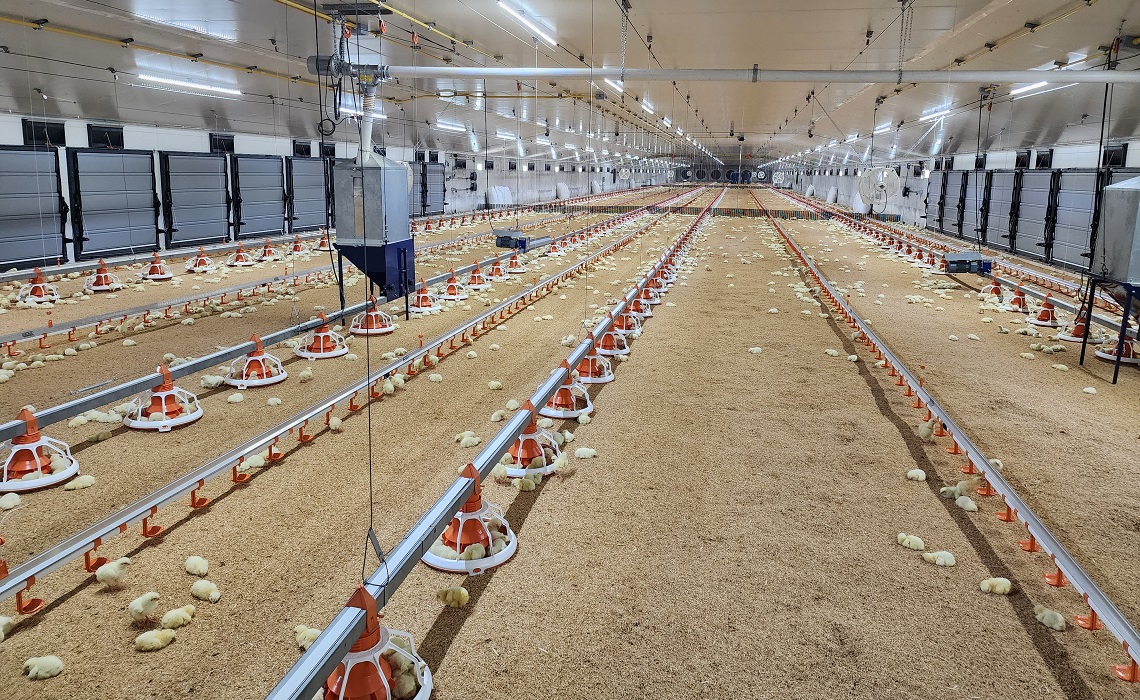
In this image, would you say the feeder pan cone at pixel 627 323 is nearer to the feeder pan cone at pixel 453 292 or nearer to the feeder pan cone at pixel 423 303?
the feeder pan cone at pixel 423 303

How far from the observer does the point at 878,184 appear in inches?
680

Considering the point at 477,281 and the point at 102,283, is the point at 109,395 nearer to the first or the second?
the point at 102,283

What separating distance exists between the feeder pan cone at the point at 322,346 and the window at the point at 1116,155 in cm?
1550

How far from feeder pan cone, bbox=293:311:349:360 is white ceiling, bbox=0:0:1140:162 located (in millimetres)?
3645

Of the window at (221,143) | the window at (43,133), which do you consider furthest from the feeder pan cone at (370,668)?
the window at (221,143)

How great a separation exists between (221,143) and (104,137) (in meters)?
4.09

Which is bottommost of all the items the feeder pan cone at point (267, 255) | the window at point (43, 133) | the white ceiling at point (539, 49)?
the feeder pan cone at point (267, 255)

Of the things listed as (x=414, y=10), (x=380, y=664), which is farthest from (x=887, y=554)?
(x=414, y=10)

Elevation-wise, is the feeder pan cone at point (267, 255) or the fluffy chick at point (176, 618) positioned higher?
the feeder pan cone at point (267, 255)

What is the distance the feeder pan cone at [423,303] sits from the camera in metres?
11.4

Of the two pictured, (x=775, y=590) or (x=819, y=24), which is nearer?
(x=775, y=590)

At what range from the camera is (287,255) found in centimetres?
1794

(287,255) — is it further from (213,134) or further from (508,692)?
(508,692)

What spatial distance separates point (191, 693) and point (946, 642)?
11.0ft
